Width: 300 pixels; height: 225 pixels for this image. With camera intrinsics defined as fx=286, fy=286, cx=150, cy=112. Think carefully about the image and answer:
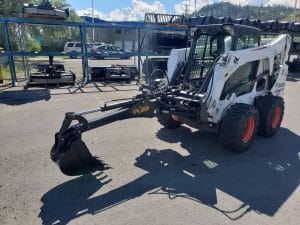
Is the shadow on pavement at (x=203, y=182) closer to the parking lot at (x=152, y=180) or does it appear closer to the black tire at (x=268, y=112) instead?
the parking lot at (x=152, y=180)

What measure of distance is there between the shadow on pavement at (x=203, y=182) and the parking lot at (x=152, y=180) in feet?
0.04

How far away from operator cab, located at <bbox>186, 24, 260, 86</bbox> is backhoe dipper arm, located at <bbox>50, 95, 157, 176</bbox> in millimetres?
1838

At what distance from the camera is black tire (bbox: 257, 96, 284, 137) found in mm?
5820

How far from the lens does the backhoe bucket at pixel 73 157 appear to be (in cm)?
388

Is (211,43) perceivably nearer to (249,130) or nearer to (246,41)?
(246,41)

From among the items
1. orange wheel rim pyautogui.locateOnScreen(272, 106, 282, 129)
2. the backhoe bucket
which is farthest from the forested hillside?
the backhoe bucket

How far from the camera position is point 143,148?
543 centimetres

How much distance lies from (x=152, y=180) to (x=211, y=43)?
3300mm

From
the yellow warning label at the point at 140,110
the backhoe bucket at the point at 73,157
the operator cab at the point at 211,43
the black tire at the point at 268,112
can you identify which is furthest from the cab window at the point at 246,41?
the backhoe bucket at the point at 73,157

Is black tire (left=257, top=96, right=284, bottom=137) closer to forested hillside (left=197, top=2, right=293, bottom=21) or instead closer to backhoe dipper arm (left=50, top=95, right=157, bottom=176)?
backhoe dipper arm (left=50, top=95, right=157, bottom=176)

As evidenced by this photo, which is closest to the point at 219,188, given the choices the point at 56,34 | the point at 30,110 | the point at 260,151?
the point at 260,151

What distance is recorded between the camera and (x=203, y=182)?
4.25m

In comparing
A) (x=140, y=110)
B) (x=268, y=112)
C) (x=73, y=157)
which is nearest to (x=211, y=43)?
(x=268, y=112)

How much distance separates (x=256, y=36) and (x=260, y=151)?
2.42m
